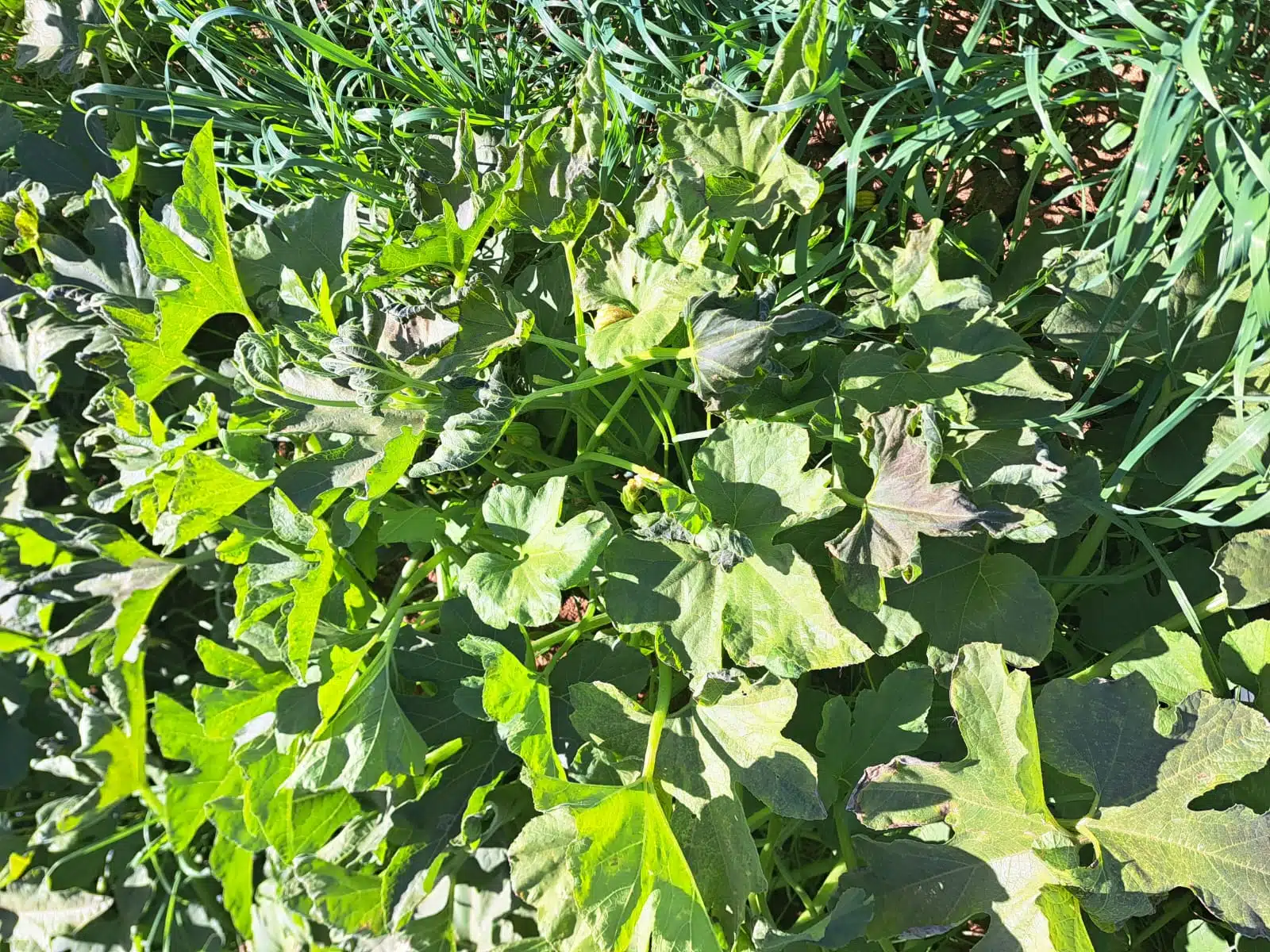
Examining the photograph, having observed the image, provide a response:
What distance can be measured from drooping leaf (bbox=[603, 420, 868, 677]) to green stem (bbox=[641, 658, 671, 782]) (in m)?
0.07

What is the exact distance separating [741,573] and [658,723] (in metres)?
0.21

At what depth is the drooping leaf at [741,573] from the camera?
3.32ft

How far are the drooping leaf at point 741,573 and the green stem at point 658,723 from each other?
0.22 feet

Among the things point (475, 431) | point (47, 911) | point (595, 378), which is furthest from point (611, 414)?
point (47, 911)

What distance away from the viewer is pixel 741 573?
1056 mm

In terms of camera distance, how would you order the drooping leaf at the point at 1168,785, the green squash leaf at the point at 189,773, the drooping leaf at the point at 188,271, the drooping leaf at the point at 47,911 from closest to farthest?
the drooping leaf at the point at 1168,785 → the drooping leaf at the point at 188,271 → the green squash leaf at the point at 189,773 → the drooping leaf at the point at 47,911

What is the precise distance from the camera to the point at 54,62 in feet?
5.13

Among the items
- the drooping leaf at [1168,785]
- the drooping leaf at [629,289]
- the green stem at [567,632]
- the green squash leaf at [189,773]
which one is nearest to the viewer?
the drooping leaf at [1168,785]

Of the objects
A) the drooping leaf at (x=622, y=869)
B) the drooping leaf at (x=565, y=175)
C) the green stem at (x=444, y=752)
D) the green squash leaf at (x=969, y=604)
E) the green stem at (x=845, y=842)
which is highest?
the drooping leaf at (x=565, y=175)

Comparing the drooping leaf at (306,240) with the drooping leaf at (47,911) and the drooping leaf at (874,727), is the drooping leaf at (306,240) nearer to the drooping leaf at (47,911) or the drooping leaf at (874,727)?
the drooping leaf at (874,727)

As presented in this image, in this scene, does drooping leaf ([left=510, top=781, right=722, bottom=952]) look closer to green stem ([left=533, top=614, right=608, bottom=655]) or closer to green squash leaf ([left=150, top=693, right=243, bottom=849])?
green stem ([left=533, top=614, right=608, bottom=655])

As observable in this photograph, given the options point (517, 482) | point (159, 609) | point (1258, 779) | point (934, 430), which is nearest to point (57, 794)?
point (159, 609)

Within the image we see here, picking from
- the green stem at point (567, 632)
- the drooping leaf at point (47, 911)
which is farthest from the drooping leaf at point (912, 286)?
the drooping leaf at point (47, 911)

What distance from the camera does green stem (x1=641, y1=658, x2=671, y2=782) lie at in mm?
1088
